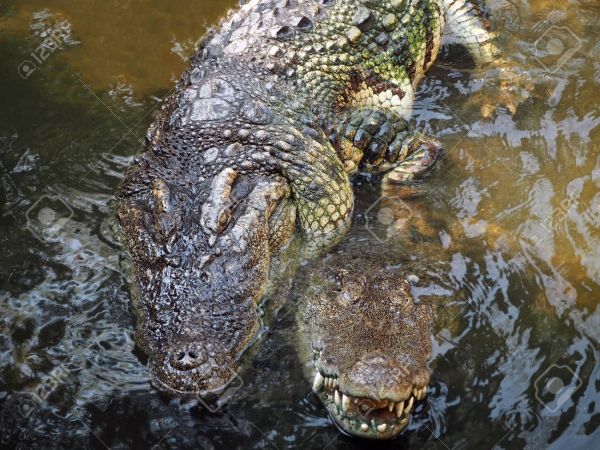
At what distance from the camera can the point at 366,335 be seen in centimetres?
341

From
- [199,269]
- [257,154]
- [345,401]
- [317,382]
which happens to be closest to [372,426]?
[345,401]

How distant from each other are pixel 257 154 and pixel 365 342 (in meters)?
1.51

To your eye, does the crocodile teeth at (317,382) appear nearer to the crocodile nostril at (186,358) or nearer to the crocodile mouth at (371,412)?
the crocodile mouth at (371,412)

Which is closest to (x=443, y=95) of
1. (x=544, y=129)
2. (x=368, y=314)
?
(x=544, y=129)

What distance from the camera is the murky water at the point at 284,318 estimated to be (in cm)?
353

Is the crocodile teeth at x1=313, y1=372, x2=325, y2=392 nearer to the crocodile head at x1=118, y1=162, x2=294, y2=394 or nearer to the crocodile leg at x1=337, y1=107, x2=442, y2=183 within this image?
the crocodile head at x1=118, y1=162, x2=294, y2=394

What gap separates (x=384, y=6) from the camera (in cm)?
516

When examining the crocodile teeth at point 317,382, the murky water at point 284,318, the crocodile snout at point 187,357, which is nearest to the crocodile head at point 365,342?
the crocodile teeth at point 317,382

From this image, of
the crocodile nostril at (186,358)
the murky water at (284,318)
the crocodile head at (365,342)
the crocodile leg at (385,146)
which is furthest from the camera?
the crocodile leg at (385,146)

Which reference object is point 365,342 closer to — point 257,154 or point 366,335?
point 366,335

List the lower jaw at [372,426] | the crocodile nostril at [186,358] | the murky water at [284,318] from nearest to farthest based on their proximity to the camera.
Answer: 1. the lower jaw at [372,426]
2. the crocodile nostril at [186,358]
3. the murky water at [284,318]

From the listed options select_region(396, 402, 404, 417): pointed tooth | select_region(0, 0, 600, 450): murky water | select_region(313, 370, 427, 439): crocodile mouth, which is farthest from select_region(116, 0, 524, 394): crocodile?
select_region(396, 402, 404, 417): pointed tooth

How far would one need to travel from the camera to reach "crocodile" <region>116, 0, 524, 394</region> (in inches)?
142

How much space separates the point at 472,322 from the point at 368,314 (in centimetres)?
77
